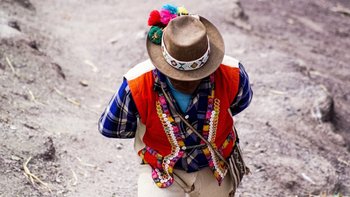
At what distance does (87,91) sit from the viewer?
645 centimetres

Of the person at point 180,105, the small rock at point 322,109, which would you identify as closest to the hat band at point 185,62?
the person at point 180,105

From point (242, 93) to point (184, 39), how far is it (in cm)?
51

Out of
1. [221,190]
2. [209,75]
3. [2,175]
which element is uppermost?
[209,75]

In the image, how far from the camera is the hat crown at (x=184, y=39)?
9.84 ft

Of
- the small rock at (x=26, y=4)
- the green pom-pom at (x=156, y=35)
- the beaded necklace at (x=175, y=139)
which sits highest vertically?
the green pom-pom at (x=156, y=35)

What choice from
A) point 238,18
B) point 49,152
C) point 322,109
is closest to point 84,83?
point 49,152

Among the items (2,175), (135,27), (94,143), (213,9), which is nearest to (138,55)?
(135,27)

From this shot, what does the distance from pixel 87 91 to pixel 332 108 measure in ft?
7.88

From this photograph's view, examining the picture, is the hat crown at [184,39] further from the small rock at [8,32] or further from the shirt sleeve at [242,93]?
the small rock at [8,32]

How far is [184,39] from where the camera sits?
3.02 m

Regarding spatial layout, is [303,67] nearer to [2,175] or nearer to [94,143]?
[94,143]

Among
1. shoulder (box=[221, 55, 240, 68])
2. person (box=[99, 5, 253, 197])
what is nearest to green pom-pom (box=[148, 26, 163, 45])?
person (box=[99, 5, 253, 197])

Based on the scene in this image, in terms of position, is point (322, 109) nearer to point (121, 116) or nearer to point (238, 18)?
point (238, 18)

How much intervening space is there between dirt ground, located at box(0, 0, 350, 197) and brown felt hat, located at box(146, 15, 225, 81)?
1.58 m
